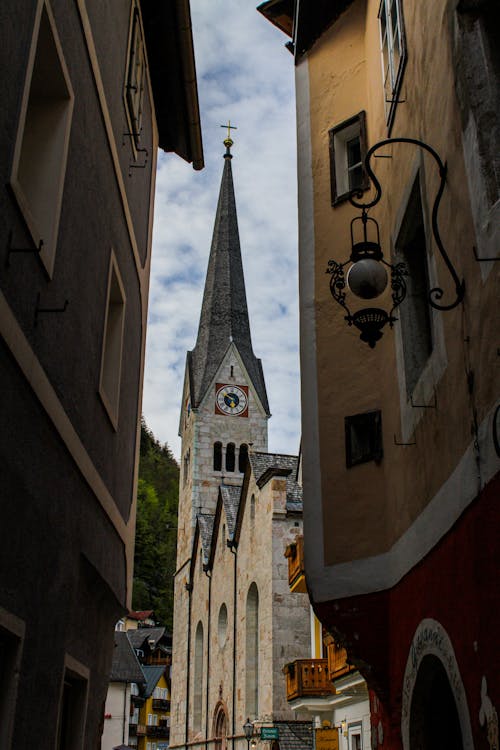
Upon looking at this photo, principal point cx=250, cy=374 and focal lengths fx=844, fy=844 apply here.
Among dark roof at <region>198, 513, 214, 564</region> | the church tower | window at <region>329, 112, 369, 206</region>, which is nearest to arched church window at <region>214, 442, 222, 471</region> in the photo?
the church tower

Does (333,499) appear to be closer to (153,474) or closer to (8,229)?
(8,229)

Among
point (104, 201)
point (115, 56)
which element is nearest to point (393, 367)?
point (104, 201)

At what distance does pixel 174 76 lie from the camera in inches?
424

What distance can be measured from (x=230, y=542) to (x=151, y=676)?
121 feet

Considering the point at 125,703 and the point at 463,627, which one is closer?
the point at 463,627

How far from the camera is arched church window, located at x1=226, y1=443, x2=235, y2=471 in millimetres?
50247

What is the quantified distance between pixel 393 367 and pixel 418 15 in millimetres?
3110

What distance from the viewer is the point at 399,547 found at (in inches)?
291

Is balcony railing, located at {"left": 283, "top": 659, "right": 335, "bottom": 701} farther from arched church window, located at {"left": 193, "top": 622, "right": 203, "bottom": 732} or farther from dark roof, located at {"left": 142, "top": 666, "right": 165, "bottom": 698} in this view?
dark roof, located at {"left": 142, "top": 666, "right": 165, "bottom": 698}

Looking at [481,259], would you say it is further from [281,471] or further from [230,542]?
[230,542]

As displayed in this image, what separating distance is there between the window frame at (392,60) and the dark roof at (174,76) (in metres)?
2.36

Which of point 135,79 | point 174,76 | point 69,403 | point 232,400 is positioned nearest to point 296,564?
point 174,76

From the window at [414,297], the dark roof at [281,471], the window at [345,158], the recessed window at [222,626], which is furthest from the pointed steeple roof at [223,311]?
the window at [414,297]

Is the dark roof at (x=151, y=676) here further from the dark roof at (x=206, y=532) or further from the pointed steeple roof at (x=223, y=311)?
the pointed steeple roof at (x=223, y=311)
